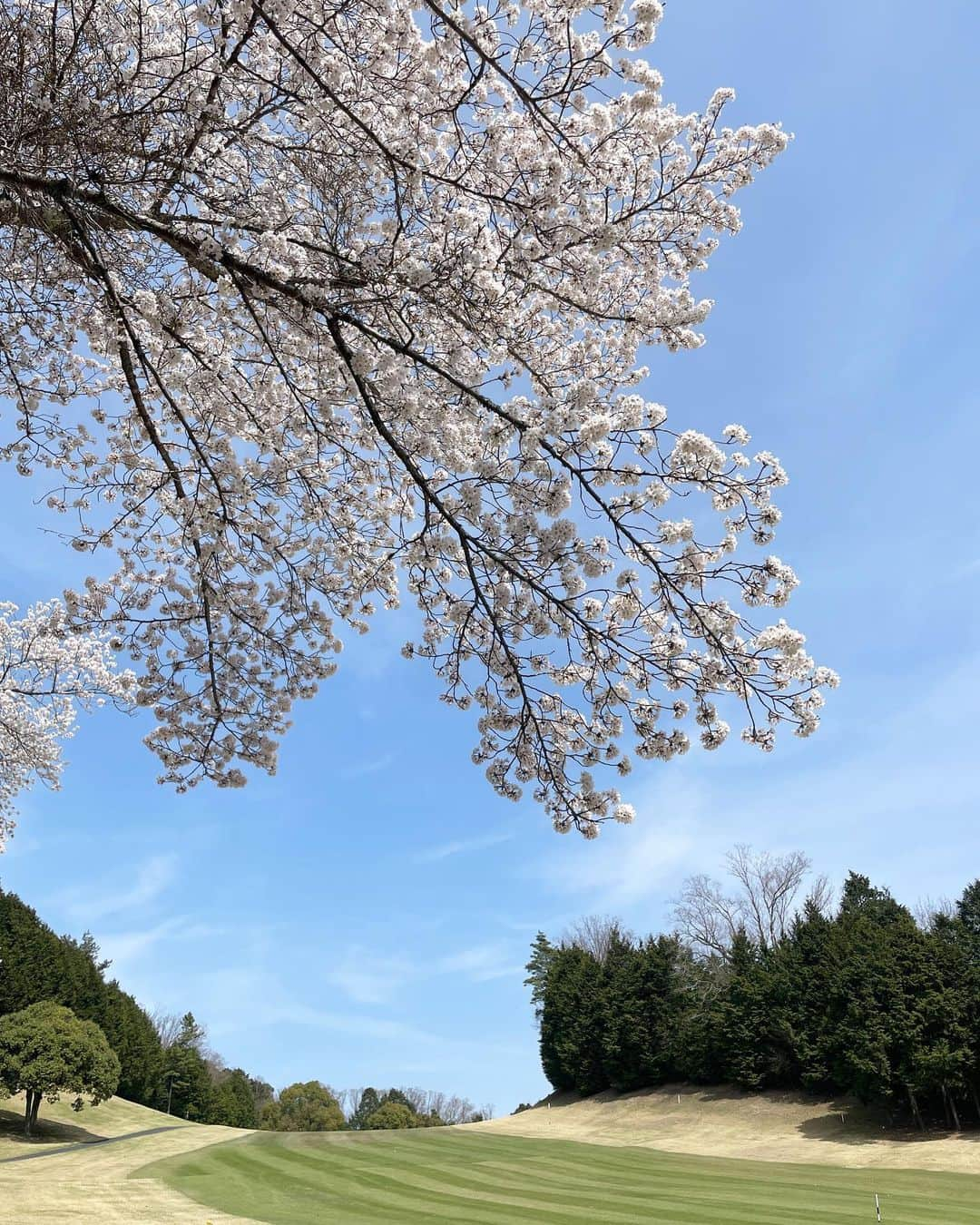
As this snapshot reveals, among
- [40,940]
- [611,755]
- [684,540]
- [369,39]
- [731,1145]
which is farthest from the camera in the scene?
[40,940]

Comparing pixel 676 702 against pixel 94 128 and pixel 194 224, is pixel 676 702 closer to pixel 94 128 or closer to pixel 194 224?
pixel 194 224

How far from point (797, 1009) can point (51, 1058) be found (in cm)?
2457

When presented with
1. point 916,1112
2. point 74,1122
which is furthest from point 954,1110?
point 74,1122

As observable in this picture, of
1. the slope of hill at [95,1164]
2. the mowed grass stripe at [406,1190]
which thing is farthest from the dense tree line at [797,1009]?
the slope of hill at [95,1164]

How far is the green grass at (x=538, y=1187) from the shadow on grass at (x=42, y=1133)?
590 centimetres

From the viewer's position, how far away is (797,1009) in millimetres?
30828

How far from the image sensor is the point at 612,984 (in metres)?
39.3

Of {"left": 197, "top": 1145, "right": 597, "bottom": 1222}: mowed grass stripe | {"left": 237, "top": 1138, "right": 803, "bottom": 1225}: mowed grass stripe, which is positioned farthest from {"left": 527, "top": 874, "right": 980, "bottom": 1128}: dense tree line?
{"left": 197, "top": 1145, "right": 597, "bottom": 1222}: mowed grass stripe

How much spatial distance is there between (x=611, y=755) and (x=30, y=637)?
13409 millimetres

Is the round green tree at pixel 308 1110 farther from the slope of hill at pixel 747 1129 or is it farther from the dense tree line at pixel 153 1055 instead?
the slope of hill at pixel 747 1129

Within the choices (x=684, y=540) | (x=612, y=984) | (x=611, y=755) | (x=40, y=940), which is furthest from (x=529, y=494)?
(x=612, y=984)

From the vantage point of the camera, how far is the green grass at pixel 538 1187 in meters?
15.5

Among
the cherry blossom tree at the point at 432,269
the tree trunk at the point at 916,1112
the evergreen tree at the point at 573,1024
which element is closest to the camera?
the cherry blossom tree at the point at 432,269

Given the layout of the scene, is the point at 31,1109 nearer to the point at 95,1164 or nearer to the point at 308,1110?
the point at 95,1164
